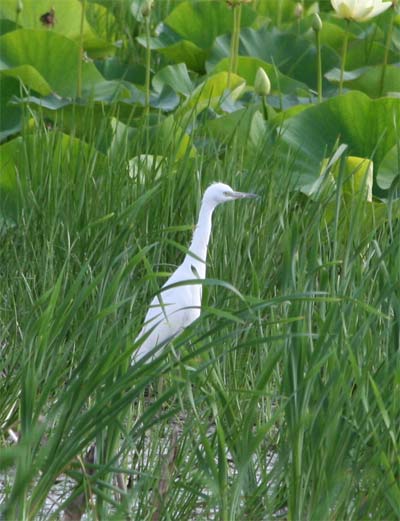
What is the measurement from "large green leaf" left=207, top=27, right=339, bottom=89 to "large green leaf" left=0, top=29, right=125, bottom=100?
0.53m

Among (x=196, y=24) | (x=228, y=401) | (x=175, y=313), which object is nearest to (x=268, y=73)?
(x=196, y=24)

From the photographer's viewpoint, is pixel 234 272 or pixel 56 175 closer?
pixel 234 272

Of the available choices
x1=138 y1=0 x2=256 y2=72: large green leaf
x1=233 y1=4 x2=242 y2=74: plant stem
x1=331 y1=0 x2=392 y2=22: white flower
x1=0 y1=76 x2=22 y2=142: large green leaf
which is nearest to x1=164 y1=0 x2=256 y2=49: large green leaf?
x1=138 y1=0 x2=256 y2=72: large green leaf

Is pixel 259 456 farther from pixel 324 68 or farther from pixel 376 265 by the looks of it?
pixel 324 68

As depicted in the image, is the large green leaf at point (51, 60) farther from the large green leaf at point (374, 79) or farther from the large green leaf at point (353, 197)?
the large green leaf at point (353, 197)

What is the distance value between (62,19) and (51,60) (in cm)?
63

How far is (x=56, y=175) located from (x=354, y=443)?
1.21 metres

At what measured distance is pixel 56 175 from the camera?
278 cm

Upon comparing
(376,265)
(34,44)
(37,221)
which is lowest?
(376,265)

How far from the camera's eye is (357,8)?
11.2 ft

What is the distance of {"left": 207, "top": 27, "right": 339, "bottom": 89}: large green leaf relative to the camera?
4332 mm

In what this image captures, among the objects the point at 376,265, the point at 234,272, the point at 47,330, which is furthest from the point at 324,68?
the point at 47,330

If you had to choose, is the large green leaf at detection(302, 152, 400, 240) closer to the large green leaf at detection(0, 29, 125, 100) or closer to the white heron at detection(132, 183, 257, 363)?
the white heron at detection(132, 183, 257, 363)

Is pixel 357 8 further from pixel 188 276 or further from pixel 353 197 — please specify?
pixel 188 276
